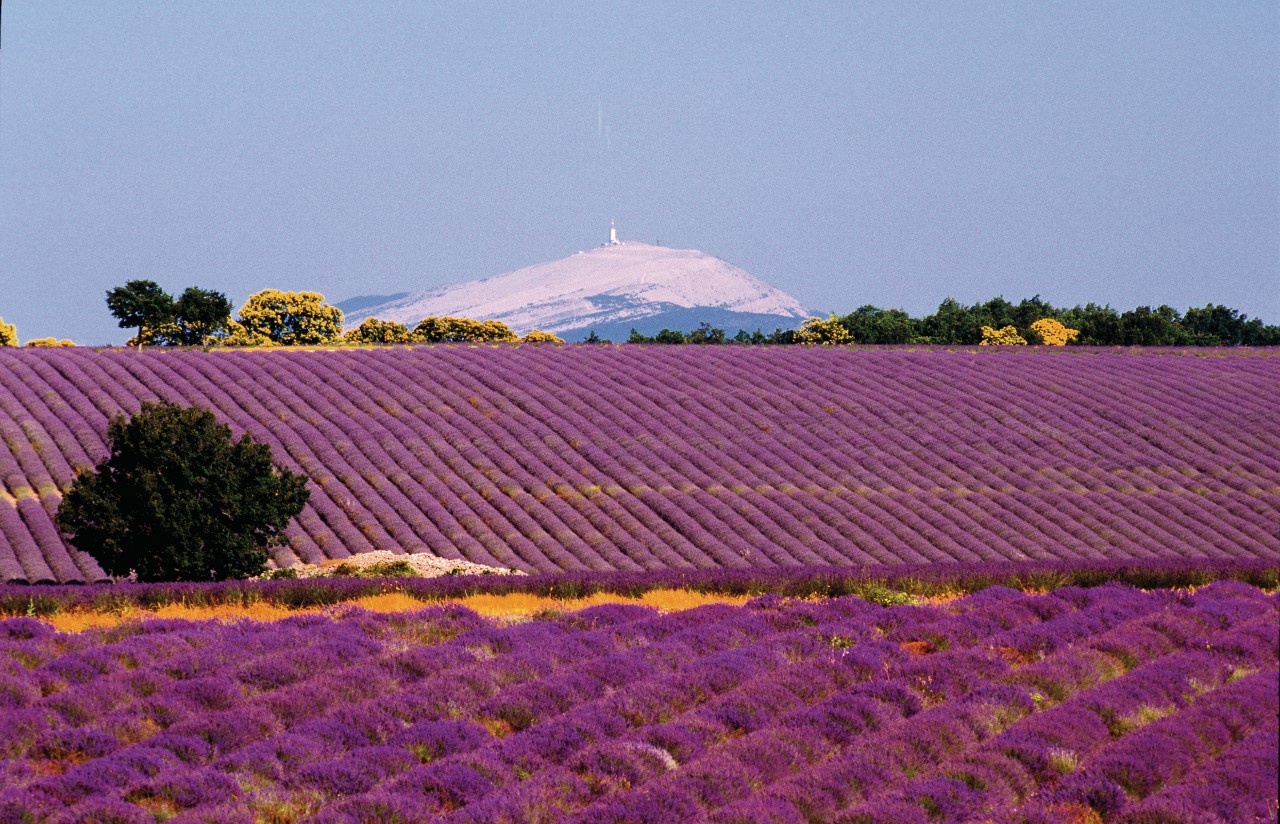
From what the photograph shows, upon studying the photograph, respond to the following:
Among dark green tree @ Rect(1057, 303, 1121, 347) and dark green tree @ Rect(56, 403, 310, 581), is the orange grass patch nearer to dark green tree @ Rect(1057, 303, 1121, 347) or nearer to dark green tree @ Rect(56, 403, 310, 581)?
dark green tree @ Rect(56, 403, 310, 581)

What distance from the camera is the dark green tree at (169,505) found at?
27328 millimetres

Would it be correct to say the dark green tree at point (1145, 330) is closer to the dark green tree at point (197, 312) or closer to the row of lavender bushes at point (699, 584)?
the dark green tree at point (197, 312)


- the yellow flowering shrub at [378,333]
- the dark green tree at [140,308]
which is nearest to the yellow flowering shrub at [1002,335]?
the yellow flowering shrub at [378,333]

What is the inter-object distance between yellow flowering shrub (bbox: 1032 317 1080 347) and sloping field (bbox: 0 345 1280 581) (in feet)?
124

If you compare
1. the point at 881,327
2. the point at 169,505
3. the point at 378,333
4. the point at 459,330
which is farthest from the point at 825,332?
the point at 169,505

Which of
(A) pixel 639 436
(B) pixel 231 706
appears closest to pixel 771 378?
(A) pixel 639 436

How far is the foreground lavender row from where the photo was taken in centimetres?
1420

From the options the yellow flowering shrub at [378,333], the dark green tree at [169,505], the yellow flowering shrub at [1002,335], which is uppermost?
the yellow flowering shrub at [378,333]

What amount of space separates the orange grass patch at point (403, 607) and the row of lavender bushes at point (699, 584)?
0.27 metres

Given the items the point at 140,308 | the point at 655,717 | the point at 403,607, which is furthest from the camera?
the point at 140,308

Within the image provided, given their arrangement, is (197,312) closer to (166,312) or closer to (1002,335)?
(166,312)

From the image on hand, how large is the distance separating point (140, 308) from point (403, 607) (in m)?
53.9

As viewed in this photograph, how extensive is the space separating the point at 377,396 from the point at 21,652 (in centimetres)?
2860

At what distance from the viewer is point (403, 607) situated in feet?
75.8
